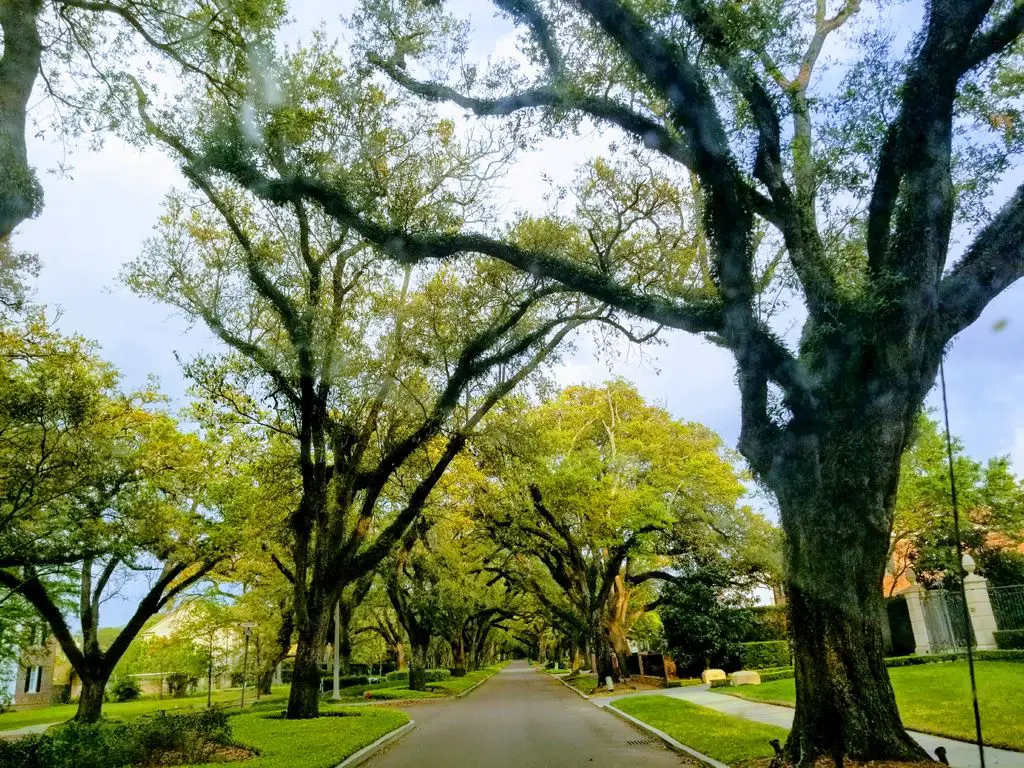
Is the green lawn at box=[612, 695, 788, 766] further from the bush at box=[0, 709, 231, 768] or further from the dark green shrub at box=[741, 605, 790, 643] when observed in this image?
the dark green shrub at box=[741, 605, 790, 643]

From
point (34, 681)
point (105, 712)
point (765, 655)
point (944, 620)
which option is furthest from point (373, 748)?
point (34, 681)

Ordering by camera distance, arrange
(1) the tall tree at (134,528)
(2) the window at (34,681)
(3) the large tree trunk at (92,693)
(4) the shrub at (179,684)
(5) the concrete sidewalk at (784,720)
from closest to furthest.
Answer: (5) the concrete sidewalk at (784,720), (1) the tall tree at (134,528), (3) the large tree trunk at (92,693), (2) the window at (34,681), (4) the shrub at (179,684)

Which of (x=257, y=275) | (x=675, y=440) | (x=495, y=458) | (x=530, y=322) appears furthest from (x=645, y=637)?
(x=257, y=275)

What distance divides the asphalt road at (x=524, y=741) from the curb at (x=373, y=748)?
0.19 m

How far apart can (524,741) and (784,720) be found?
15.3 ft

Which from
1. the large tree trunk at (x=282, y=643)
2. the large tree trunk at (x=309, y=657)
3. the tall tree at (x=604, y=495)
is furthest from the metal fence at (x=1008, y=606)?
the large tree trunk at (x=282, y=643)

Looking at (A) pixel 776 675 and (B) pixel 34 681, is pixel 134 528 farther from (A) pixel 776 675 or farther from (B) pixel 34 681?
(B) pixel 34 681

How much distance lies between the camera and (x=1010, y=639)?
17938mm

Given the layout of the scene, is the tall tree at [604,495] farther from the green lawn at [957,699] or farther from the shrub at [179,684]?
the shrub at [179,684]

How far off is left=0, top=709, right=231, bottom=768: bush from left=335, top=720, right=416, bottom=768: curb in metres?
2.22

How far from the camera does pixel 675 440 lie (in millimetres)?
32562

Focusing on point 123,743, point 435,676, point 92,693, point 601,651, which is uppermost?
point 123,743

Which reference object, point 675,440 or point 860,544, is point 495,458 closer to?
point 860,544

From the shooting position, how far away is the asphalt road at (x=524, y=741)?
1028cm
